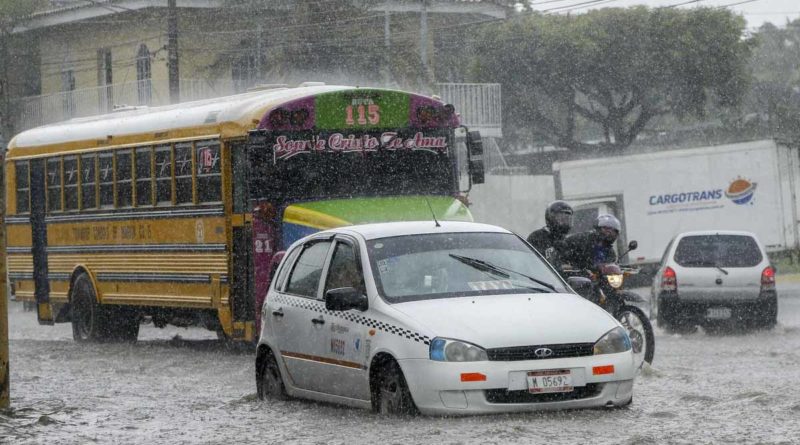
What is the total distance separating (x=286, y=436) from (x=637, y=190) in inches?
1096

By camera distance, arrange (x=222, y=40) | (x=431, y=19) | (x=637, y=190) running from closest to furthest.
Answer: (x=637, y=190), (x=222, y=40), (x=431, y=19)

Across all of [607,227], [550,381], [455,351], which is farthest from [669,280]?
[455,351]

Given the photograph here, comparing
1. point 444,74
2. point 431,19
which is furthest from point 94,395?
point 444,74

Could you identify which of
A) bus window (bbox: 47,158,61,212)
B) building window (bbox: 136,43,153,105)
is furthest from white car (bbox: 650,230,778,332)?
building window (bbox: 136,43,153,105)

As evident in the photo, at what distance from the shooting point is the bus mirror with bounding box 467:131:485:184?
18.5m

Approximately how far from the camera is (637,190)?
123 ft

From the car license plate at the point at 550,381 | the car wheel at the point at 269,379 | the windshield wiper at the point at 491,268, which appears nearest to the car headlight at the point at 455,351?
the car license plate at the point at 550,381

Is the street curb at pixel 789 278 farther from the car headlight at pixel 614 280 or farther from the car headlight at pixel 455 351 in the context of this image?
the car headlight at pixel 455 351

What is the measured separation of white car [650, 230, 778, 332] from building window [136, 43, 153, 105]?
70.9ft

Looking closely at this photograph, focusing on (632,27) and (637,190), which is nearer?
(637,190)

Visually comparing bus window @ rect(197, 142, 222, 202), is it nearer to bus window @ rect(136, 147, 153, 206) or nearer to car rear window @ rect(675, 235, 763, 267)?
bus window @ rect(136, 147, 153, 206)

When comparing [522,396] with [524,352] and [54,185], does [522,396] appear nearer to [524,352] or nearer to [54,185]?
[524,352]

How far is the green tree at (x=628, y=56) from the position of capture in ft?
185

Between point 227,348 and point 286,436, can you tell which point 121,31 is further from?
point 286,436
